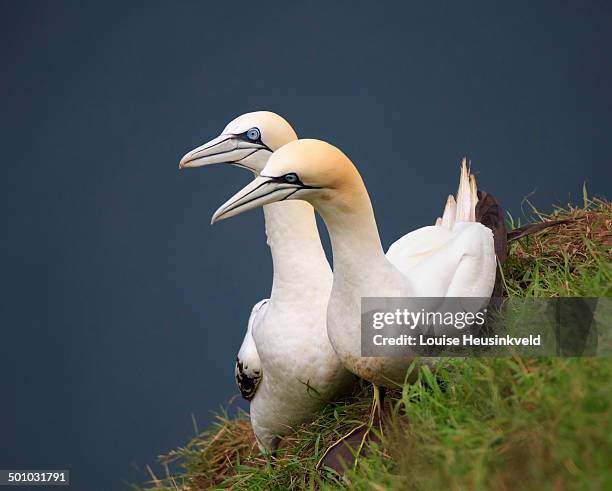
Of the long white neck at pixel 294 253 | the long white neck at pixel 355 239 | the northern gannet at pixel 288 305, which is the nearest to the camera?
the long white neck at pixel 355 239

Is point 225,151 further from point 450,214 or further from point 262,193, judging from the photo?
point 450,214

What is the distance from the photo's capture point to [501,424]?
2020 mm

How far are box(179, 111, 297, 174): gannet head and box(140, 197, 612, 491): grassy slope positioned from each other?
86cm

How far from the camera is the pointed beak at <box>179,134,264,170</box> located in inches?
120

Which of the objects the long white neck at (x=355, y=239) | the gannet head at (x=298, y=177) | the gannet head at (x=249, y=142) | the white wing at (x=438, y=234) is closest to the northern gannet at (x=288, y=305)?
the gannet head at (x=249, y=142)

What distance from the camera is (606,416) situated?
1796 millimetres

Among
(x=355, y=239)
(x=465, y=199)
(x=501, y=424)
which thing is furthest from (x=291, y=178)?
(x=465, y=199)

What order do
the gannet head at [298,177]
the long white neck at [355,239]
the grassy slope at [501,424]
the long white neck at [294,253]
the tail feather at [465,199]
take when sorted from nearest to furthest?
the grassy slope at [501,424]
the gannet head at [298,177]
the long white neck at [355,239]
the long white neck at [294,253]
the tail feather at [465,199]

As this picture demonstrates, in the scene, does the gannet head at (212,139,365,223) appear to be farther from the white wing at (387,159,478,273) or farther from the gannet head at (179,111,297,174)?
the gannet head at (179,111,297,174)

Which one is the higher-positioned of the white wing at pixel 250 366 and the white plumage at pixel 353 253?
the white plumage at pixel 353 253

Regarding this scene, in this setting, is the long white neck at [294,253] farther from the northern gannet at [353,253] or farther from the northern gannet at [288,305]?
the northern gannet at [353,253]

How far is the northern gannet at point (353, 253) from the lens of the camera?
241 centimetres

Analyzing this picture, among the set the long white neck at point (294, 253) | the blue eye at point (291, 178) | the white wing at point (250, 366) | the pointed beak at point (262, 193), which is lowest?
the white wing at point (250, 366)

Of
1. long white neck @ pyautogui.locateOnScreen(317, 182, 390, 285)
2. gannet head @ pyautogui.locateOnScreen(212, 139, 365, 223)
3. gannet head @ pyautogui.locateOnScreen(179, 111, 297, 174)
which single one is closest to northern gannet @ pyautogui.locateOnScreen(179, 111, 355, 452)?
gannet head @ pyautogui.locateOnScreen(179, 111, 297, 174)
